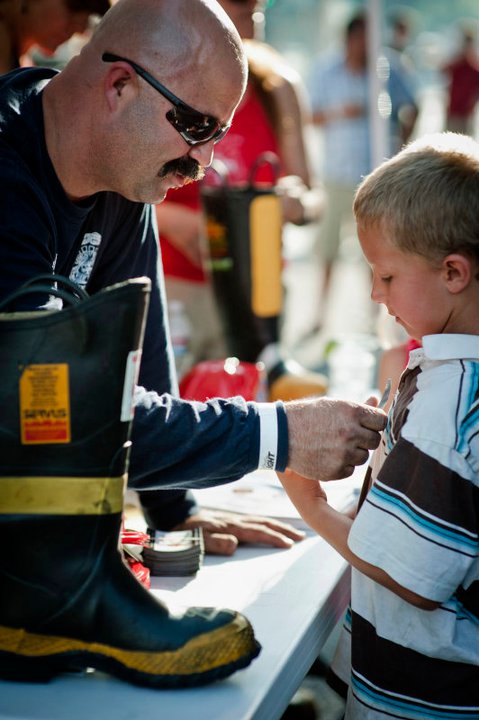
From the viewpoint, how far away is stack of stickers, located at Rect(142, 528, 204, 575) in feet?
5.32

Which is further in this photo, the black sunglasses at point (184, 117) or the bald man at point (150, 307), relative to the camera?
the black sunglasses at point (184, 117)

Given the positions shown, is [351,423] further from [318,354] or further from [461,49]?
[461,49]

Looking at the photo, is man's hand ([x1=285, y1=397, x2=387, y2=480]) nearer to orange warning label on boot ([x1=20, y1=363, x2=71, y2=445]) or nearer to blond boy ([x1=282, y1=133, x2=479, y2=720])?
blond boy ([x1=282, y1=133, x2=479, y2=720])

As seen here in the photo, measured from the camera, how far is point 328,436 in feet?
4.73

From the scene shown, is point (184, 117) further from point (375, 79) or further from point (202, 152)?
point (375, 79)

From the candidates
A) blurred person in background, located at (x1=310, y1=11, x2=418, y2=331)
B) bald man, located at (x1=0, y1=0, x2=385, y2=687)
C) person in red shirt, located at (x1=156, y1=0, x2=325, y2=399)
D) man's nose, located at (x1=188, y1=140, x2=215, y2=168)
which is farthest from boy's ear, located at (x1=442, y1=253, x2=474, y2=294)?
blurred person in background, located at (x1=310, y1=11, x2=418, y2=331)

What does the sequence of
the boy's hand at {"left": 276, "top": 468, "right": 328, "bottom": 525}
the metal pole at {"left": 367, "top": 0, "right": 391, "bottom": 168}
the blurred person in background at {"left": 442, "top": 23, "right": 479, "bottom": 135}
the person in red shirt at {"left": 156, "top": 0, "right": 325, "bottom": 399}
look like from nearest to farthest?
1. the boy's hand at {"left": 276, "top": 468, "right": 328, "bottom": 525}
2. the person in red shirt at {"left": 156, "top": 0, "right": 325, "bottom": 399}
3. the metal pole at {"left": 367, "top": 0, "right": 391, "bottom": 168}
4. the blurred person in background at {"left": 442, "top": 23, "right": 479, "bottom": 135}

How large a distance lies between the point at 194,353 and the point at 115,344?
2.70 m

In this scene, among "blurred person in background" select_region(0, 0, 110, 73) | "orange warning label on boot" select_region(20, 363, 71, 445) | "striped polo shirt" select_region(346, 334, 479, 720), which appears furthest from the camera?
"blurred person in background" select_region(0, 0, 110, 73)

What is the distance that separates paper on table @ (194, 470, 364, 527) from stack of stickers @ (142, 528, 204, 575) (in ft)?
1.06

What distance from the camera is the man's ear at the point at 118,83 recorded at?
63.5 inches

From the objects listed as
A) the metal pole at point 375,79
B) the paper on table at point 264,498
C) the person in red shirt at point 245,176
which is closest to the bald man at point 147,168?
the paper on table at point 264,498

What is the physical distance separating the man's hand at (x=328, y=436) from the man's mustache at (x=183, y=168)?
19.3 inches

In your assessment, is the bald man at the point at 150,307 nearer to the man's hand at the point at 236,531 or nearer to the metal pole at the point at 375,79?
the man's hand at the point at 236,531
